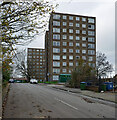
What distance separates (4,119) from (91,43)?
67507 mm

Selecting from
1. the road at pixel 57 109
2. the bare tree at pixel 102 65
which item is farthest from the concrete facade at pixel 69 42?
the road at pixel 57 109

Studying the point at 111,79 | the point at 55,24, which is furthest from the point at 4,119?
the point at 55,24

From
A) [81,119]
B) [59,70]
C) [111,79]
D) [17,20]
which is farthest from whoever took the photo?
[59,70]

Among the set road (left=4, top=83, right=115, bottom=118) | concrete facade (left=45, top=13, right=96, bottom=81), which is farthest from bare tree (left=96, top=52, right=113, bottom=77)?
road (left=4, top=83, right=115, bottom=118)

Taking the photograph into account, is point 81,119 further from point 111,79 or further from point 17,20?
point 111,79

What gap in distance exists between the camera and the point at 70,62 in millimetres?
68438

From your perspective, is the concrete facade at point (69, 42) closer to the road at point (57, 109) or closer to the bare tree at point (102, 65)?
the bare tree at point (102, 65)

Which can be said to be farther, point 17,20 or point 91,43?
point 91,43

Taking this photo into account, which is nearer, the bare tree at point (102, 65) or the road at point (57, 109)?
the road at point (57, 109)

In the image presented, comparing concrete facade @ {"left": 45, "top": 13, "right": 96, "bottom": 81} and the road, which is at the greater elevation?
concrete facade @ {"left": 45, "top": 13, "right": 96, "bottom": 81}

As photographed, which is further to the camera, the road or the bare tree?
the bare tree

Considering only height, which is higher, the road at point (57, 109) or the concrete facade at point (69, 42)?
the concrete facade at point (69, 42)

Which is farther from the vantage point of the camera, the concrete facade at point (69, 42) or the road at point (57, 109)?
the concrete facade at point (69, 42)

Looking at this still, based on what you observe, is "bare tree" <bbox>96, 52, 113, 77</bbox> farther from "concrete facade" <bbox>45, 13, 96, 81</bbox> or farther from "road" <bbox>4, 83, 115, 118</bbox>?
"road" <bbox>4, 83, 115, 118</bbox>
